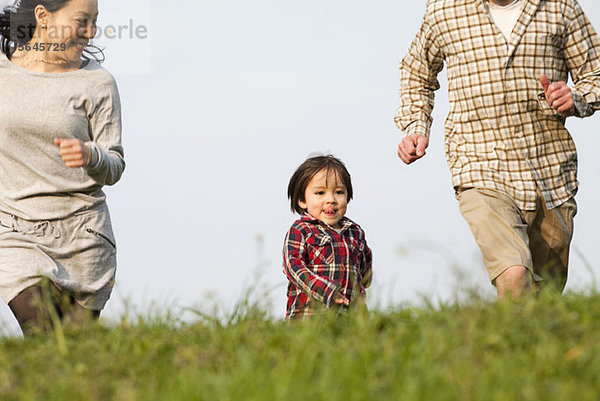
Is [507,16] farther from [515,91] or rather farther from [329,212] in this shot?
[329,212]

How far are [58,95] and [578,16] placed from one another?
3774 millimetres

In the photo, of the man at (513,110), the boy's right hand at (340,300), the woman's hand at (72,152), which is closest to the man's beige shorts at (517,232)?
the man at (513,110)

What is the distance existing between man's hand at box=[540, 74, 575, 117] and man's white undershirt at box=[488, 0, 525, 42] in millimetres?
476

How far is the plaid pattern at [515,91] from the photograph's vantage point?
5.98m

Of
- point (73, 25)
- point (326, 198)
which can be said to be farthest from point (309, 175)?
point (73, 25)

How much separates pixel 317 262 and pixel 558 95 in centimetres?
206

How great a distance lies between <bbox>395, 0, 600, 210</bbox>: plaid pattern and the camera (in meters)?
5.98

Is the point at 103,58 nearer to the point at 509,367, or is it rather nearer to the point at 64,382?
the point at 64,382

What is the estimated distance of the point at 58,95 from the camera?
5551mm

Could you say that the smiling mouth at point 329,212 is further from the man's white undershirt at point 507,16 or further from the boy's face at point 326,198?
the man's white undershirt at point 507,16

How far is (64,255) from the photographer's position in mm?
5523

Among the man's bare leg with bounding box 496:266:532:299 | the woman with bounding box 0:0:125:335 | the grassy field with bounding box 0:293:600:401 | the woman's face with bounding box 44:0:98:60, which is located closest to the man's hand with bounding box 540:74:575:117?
the man's bare leg with bounding box 496:266:532:299

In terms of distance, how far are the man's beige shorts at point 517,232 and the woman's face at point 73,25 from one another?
2862 mm

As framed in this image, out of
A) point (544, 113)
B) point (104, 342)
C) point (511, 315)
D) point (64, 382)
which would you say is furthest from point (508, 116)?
point (64, 382)
